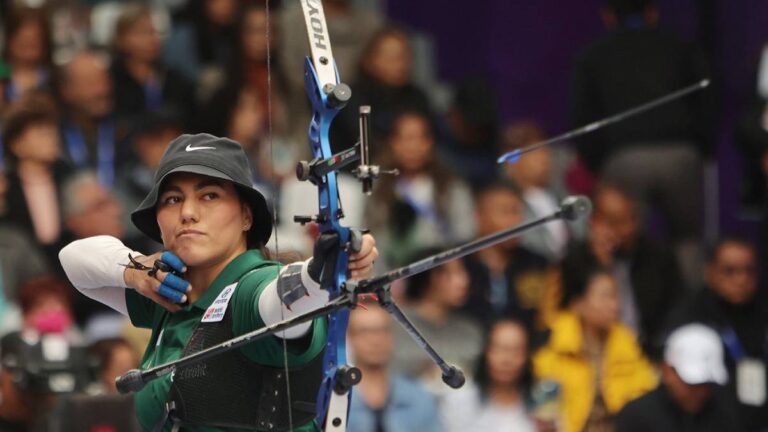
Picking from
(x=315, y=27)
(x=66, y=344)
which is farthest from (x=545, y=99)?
(x=315, y=27)

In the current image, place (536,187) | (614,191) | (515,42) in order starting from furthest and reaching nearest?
1. (515,42)
2. (536,187)
3. (614,191)

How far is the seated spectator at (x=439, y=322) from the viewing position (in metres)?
8.09

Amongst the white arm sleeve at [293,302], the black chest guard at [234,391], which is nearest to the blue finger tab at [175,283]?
the black chest guard at [234,391]

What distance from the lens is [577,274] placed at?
856 cm

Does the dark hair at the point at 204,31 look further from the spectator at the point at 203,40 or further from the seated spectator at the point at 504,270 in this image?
the seated spectator at the point at 504,270

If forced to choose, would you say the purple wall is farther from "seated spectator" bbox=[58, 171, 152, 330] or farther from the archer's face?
the archer's face

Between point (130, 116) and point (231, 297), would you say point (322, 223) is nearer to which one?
point (231, 297)

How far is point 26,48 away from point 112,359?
230 centimetres

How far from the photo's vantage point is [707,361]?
786 cm

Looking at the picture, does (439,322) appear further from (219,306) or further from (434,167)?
(219,306)

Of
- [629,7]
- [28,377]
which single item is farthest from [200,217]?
[629,7]

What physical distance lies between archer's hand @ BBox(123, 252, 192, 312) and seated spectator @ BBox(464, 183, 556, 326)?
3.99 meters

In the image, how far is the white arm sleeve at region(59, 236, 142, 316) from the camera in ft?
15.4

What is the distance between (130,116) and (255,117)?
0.63m
